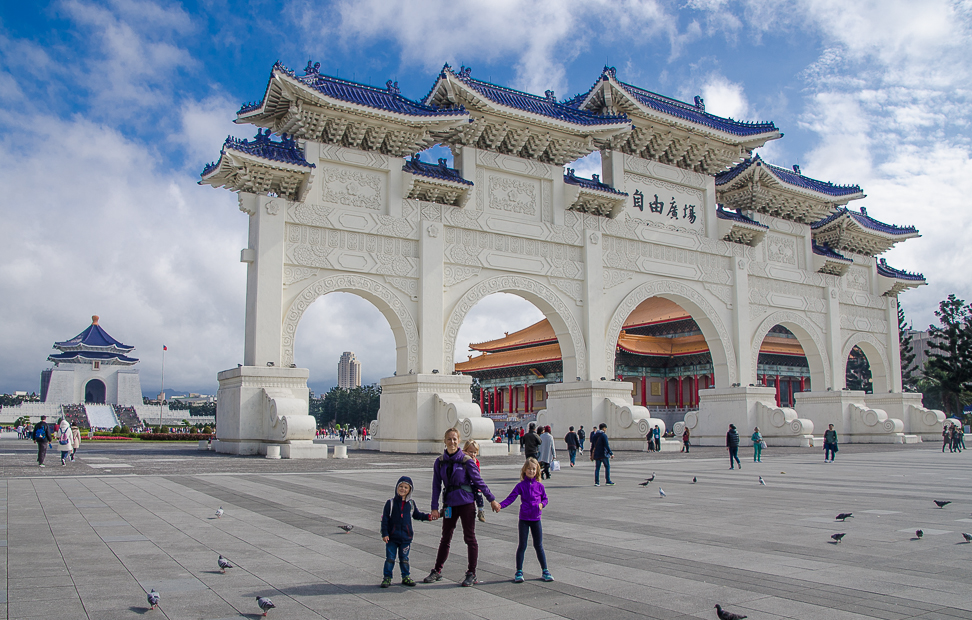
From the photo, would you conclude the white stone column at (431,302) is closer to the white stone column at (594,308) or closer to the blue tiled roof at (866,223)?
the white stone column at (594,308)

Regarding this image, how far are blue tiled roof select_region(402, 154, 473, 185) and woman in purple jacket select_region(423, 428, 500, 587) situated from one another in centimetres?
1784

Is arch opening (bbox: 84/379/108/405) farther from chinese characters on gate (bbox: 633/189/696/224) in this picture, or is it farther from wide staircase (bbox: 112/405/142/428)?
chinese characters on gate (bbox: 633/189/696/224)

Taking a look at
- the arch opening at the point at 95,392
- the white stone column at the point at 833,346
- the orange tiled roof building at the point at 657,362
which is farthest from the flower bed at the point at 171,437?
the arch opening at the point at 95,392

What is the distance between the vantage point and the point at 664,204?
28.5 meters

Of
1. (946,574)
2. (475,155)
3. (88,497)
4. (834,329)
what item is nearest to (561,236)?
(475,155)

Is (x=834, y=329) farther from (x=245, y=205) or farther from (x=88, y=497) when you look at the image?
(x=88, y=497)

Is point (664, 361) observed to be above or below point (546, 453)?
above

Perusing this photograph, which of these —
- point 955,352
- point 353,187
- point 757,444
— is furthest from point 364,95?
point 955,352

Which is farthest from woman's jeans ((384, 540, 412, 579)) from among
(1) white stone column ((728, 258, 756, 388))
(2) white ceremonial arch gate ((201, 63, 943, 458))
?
(1) white stone column ((728, 258, 756, 388))

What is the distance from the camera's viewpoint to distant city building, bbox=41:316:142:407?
76062mm

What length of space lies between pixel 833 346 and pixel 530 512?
31629mm

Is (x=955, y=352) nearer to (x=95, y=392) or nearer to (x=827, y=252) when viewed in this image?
(x=827, y=252)

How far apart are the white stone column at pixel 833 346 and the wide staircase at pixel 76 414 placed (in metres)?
56.0

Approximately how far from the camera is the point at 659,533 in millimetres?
7633
